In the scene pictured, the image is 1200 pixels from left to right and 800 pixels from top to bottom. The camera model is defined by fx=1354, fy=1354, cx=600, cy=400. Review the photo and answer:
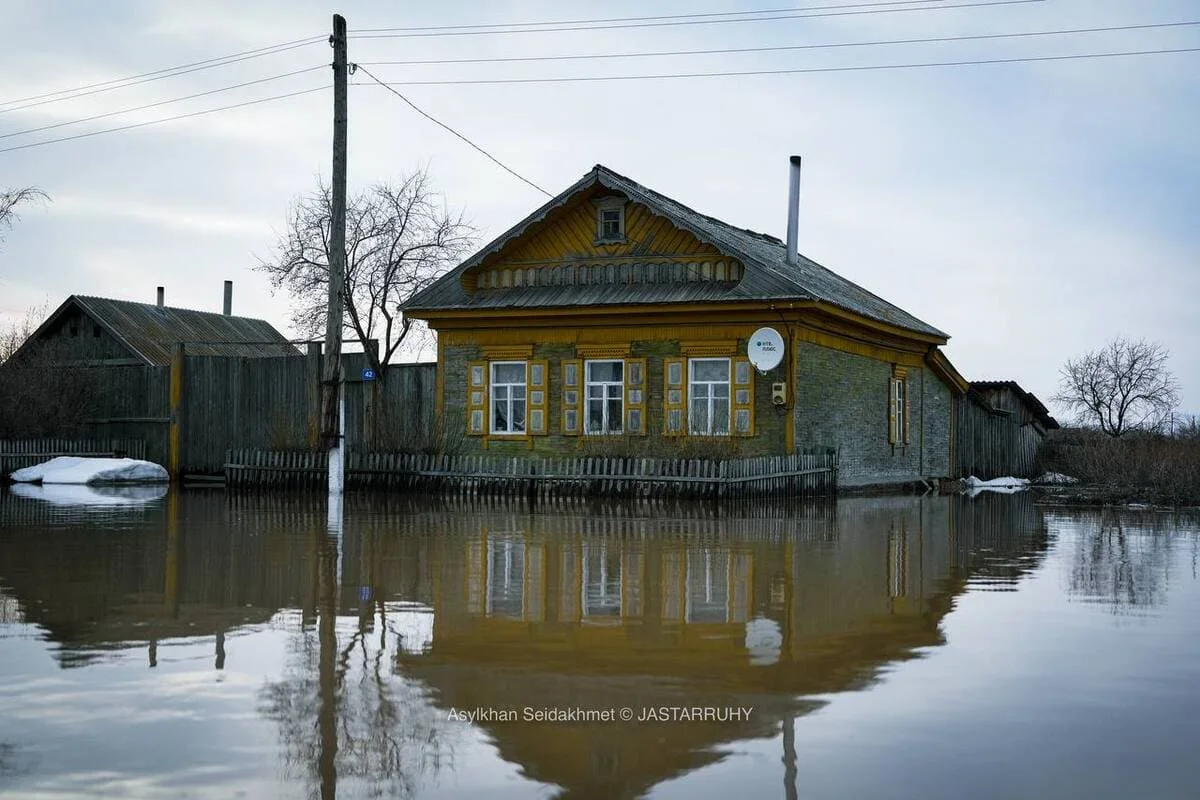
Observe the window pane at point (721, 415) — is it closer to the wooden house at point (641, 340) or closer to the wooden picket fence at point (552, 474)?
the wooden house at point (641, 340)

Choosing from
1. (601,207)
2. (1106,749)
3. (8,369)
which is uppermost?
(601,207)

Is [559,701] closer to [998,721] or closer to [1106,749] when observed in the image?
[998,721]

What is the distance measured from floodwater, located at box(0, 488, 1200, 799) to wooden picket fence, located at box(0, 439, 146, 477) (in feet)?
61.8

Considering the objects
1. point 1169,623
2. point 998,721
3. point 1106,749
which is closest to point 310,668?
point 998,721

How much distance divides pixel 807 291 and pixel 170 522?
12694mm

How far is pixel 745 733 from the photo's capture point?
573 centimetres

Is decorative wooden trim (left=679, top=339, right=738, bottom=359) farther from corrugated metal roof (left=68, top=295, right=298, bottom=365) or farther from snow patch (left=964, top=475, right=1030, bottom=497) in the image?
corrugated metal roof (left=68, top=295, right=298, bottom=365)

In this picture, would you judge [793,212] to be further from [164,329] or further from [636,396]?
[164,329]

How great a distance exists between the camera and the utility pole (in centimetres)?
2506

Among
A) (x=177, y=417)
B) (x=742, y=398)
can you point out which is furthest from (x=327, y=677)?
(x=177, y=417)

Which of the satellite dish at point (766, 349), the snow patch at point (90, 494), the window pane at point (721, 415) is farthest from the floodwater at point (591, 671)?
the window pane at point (721, 415)

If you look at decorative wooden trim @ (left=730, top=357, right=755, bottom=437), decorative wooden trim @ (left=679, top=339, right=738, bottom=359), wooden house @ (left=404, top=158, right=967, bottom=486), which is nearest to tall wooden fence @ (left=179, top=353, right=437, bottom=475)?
wooden house @ (left=404, top=158, right=967, bottom=486)

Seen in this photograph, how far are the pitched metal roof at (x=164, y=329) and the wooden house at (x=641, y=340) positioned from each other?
12543 millimetres

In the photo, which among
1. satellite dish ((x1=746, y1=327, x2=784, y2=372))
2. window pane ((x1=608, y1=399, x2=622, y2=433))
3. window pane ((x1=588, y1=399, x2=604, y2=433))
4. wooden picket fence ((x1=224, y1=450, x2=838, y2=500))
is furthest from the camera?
window pane ((x1=588, y1=399, x2=604, y2=433))
